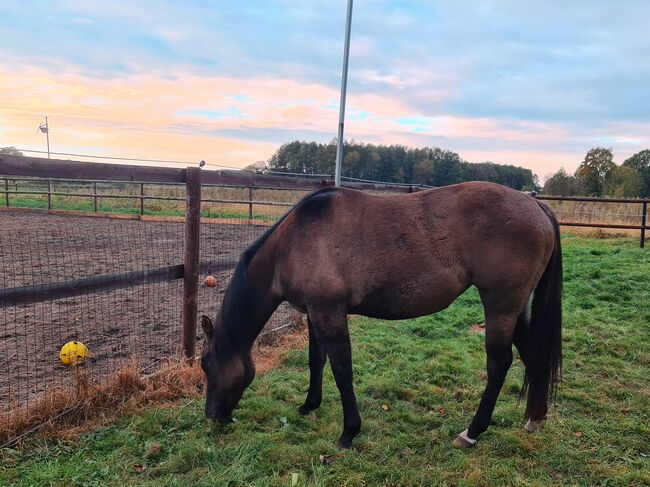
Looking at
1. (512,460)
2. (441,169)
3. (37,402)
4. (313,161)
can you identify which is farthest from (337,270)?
(441,169)

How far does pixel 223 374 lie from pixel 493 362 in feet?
6.26

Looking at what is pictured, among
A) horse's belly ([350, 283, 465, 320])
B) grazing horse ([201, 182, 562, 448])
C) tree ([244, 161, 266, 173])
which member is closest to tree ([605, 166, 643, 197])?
tree ([244, 161, 266, 173])

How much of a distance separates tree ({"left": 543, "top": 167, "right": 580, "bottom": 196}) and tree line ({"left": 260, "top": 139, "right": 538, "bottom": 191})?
1608mm

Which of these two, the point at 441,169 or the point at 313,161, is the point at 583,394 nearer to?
the point at 313,161

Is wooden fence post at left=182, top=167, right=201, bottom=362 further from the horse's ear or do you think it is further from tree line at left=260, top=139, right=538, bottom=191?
tree line at left=260, top=139, right=538, bottom=191

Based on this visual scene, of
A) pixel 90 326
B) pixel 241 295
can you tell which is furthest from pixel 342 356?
pixel 90 326

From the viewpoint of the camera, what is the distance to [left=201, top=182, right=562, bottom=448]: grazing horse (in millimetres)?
2922

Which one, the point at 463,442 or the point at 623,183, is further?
the point at 623,183

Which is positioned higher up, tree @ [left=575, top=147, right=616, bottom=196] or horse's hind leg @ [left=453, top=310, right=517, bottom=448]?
tree @ [left=575, top=147, right=616, bottom=196]

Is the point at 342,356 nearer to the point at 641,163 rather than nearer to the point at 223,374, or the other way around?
the point at 223,374

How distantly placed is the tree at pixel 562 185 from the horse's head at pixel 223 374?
3019cm

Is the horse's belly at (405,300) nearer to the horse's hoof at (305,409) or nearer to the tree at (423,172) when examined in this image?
the horse's hoof at (305,409)

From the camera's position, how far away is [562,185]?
29.8 meters

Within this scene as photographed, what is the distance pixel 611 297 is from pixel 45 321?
7.46m
